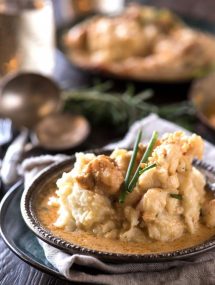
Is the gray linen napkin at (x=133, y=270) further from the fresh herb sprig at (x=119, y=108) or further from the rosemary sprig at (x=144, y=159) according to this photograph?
the fresh herb sprig at (x=119, y=108)

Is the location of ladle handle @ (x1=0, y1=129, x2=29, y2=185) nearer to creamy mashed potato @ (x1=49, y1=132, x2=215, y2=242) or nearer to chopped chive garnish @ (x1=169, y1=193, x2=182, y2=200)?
creamy mashed potato @ (x1=49, y1=132, x2=215, y2=242)

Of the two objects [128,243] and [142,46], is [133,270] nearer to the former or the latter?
[128,243]

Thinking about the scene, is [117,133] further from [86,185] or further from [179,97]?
[86,185]

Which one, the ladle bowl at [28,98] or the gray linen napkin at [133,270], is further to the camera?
the ladle bowl at [28,98]

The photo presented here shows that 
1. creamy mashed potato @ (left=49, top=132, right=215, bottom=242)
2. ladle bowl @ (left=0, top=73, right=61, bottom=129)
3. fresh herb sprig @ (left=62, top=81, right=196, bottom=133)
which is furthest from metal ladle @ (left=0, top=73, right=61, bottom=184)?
creamy mashed potato @ (left=49, top=132, right=215, bottom=242)

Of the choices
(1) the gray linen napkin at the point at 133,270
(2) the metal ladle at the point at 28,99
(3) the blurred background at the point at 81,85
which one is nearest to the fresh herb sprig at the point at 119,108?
(3) the blurred background at the point at 81,85

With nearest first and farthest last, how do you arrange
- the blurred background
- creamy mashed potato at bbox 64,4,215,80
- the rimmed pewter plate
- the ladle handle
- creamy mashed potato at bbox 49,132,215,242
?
the rimmed pewter plate, creamy mashed potato at bbox 49,132,215,242, the ladle handle, the blurred background, creamy mashed potato at bbox 64,4,215,80
